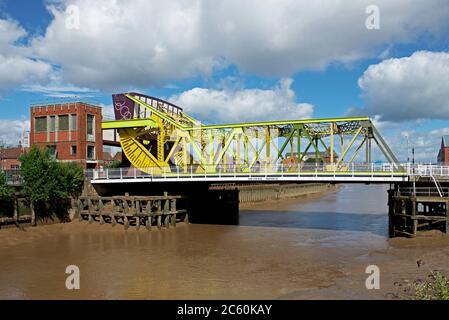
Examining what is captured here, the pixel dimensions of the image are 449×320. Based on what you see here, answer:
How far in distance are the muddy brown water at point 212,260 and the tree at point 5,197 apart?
2063 mm

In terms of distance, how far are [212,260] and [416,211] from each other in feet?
48.4

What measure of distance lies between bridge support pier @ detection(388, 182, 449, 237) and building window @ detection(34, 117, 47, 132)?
3685cm

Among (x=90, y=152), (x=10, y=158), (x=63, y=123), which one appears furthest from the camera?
(x=10, y=158)

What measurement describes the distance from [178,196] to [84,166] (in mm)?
11878

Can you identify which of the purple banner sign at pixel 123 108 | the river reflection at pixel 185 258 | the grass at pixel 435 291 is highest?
the purple banner sign at pixel 123 108

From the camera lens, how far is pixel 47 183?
39031mm

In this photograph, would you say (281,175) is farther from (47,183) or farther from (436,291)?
(436,291)

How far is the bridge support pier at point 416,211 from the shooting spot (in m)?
30.7

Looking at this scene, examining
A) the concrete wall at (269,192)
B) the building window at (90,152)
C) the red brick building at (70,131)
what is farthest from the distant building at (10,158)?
the concrete wall at (269,192)

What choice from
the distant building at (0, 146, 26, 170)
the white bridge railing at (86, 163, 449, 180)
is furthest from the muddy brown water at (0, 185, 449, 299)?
the distant building at (0, 146, 26, 170)

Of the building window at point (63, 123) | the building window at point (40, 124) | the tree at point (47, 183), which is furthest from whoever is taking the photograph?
the building window at point (40, 124)

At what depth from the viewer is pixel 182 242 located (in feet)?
112

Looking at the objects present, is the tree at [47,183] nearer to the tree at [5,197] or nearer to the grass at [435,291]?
the tree at [5,197]

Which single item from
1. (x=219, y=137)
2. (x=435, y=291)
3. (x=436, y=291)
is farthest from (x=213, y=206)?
(x=436, y=291)
